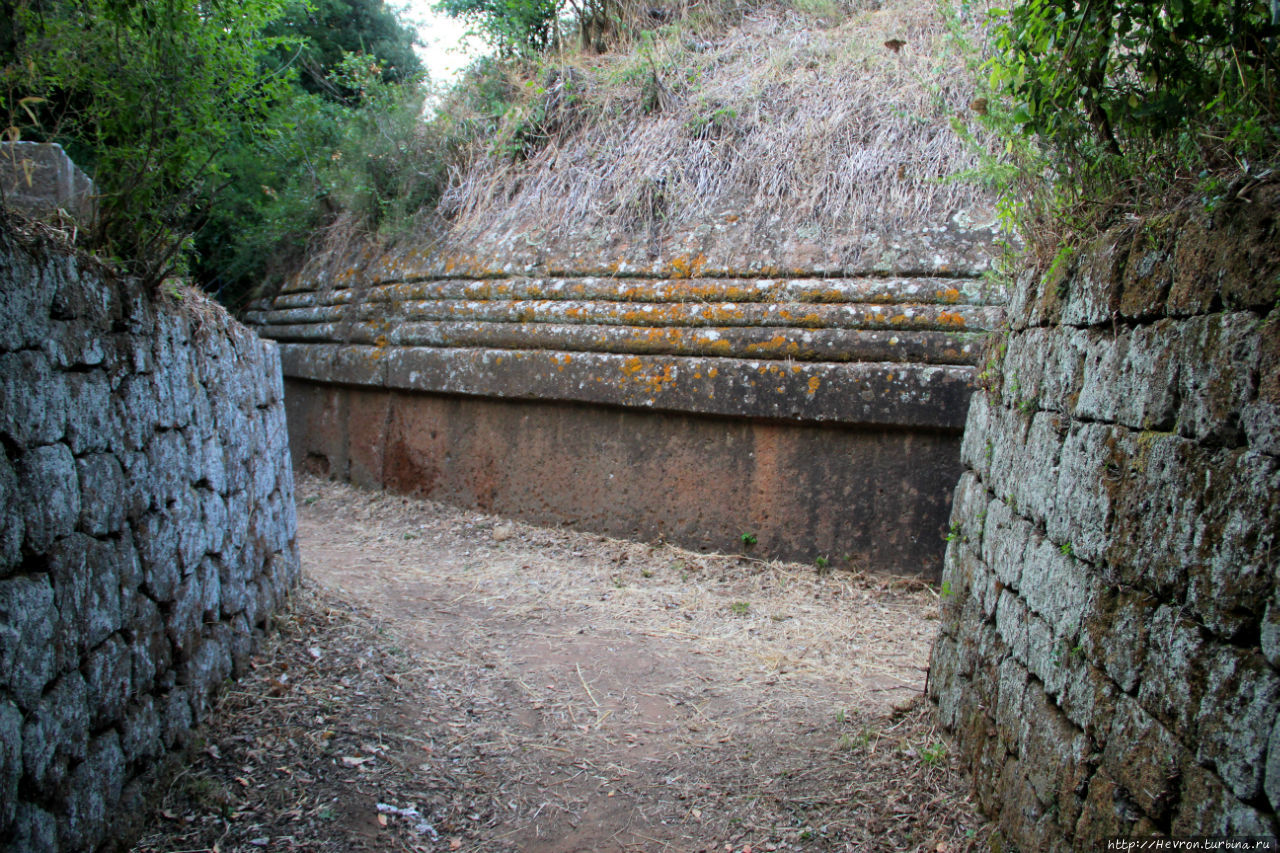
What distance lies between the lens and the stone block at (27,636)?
6.22 feet

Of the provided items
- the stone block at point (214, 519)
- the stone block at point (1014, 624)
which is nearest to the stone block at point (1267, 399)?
the stone block at point (1014, 624)

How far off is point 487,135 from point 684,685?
19.1ft

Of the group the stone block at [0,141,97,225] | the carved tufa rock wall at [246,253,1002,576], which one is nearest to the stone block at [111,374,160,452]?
the stone block at [0,141,97,225]

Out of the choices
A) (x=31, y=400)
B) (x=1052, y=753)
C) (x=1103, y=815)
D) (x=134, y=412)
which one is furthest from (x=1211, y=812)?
(x=134, y=412)

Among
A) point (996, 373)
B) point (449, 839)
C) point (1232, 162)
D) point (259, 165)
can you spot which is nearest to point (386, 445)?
point (259, 165)

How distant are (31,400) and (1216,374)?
2597mm

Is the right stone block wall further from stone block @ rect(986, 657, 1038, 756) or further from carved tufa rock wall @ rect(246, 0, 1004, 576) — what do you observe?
carved tufa rock wall @ rect(246, 0, 1004, 576)

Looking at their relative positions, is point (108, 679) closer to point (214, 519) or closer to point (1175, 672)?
point (214, 519)

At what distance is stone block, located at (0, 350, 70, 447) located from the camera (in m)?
1.94

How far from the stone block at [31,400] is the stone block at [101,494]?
16 cm

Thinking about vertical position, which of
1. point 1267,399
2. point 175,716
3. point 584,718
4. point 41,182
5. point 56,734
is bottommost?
point 584,718

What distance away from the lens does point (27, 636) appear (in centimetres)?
197

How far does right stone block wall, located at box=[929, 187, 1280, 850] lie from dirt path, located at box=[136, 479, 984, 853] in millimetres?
543

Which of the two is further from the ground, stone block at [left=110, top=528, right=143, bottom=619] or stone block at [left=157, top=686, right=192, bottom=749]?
stone block at [left=110, top=528, right=143, bottom=619]
